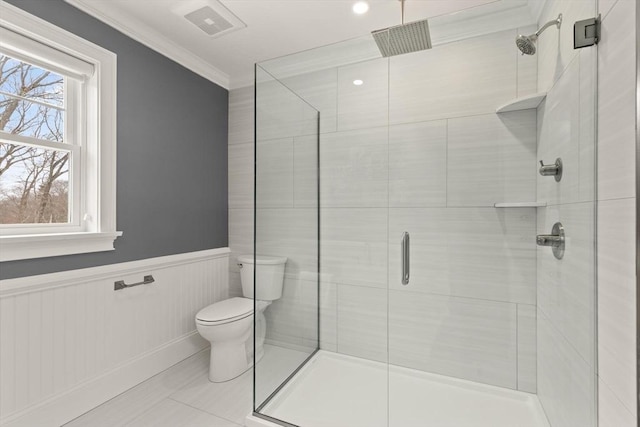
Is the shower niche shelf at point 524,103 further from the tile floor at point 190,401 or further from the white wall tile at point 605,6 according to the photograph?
the tile floor at point 190,401

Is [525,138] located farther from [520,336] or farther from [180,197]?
[180,197]

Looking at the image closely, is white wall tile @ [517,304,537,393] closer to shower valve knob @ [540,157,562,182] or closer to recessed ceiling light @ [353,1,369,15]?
shower valve knob @ [540,157,562,182]

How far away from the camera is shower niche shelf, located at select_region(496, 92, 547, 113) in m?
1.34

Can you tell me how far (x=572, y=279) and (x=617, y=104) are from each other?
0.62m

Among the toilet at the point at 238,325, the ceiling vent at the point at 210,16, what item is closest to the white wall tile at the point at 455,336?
the toilet at the point at 238,325

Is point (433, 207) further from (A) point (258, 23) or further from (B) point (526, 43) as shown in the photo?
(A) point (258, 23)

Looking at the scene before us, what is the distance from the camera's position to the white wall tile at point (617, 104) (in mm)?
805

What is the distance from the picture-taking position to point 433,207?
4.98ft

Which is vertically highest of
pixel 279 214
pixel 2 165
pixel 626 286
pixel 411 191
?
pixel 2 165

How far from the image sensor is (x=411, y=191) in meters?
1.54

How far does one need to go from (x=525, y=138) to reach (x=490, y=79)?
13.0 inches

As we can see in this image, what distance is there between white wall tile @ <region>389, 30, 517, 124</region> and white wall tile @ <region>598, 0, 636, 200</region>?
497 millimetres

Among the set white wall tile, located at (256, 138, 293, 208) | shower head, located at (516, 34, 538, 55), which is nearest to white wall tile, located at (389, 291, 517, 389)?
white wall tile, located at (256, 138, 293, 208)

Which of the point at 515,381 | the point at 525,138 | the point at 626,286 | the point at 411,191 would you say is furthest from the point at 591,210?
the point at 515,381
